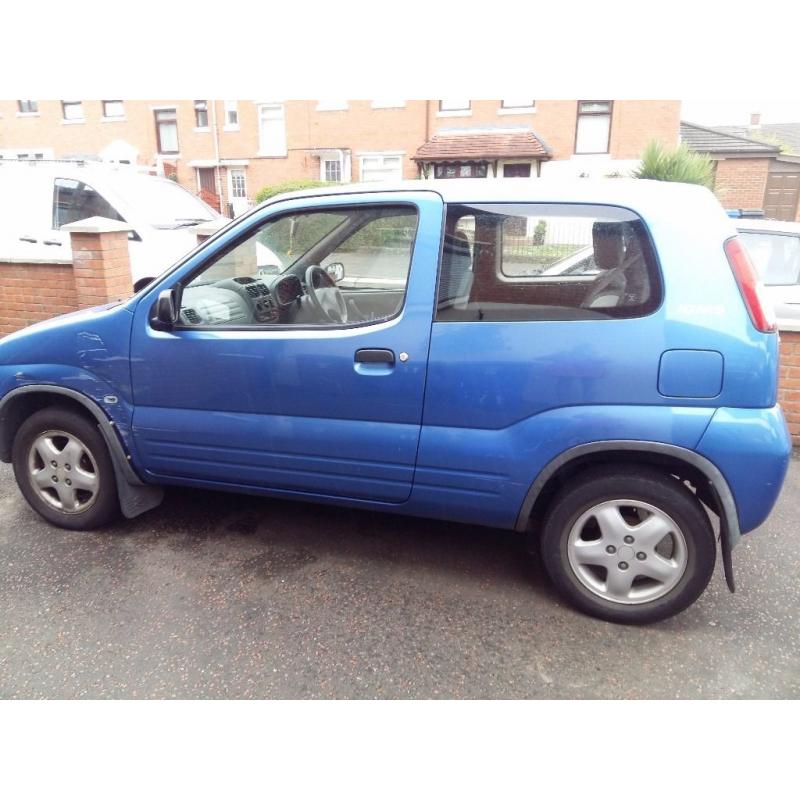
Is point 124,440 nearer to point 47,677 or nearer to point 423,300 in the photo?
point 47,677

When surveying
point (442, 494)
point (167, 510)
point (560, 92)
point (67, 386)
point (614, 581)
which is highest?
point (560, 92)

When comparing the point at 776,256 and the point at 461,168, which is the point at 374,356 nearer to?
the point at 776,256

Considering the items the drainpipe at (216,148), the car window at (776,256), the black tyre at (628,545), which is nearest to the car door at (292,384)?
the black tyre at (628,545)

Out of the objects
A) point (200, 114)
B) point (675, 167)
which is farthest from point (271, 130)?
point (675, 167)

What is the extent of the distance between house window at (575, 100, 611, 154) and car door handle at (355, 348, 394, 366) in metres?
22.6

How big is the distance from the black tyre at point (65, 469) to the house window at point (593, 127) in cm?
2279

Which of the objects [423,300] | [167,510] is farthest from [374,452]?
[167,510]

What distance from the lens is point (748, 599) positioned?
282 centimetres

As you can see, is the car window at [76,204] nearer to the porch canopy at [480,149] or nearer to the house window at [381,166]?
the porch canopy at [480,149]

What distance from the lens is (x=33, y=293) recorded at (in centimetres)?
597

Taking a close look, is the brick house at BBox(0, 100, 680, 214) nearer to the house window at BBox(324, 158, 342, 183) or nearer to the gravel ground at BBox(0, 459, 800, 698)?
the house window at BBox(324, 158, 342, 183)

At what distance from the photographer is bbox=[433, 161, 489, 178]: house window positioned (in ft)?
72.1

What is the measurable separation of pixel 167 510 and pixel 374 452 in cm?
160

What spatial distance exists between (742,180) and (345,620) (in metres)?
21.1
